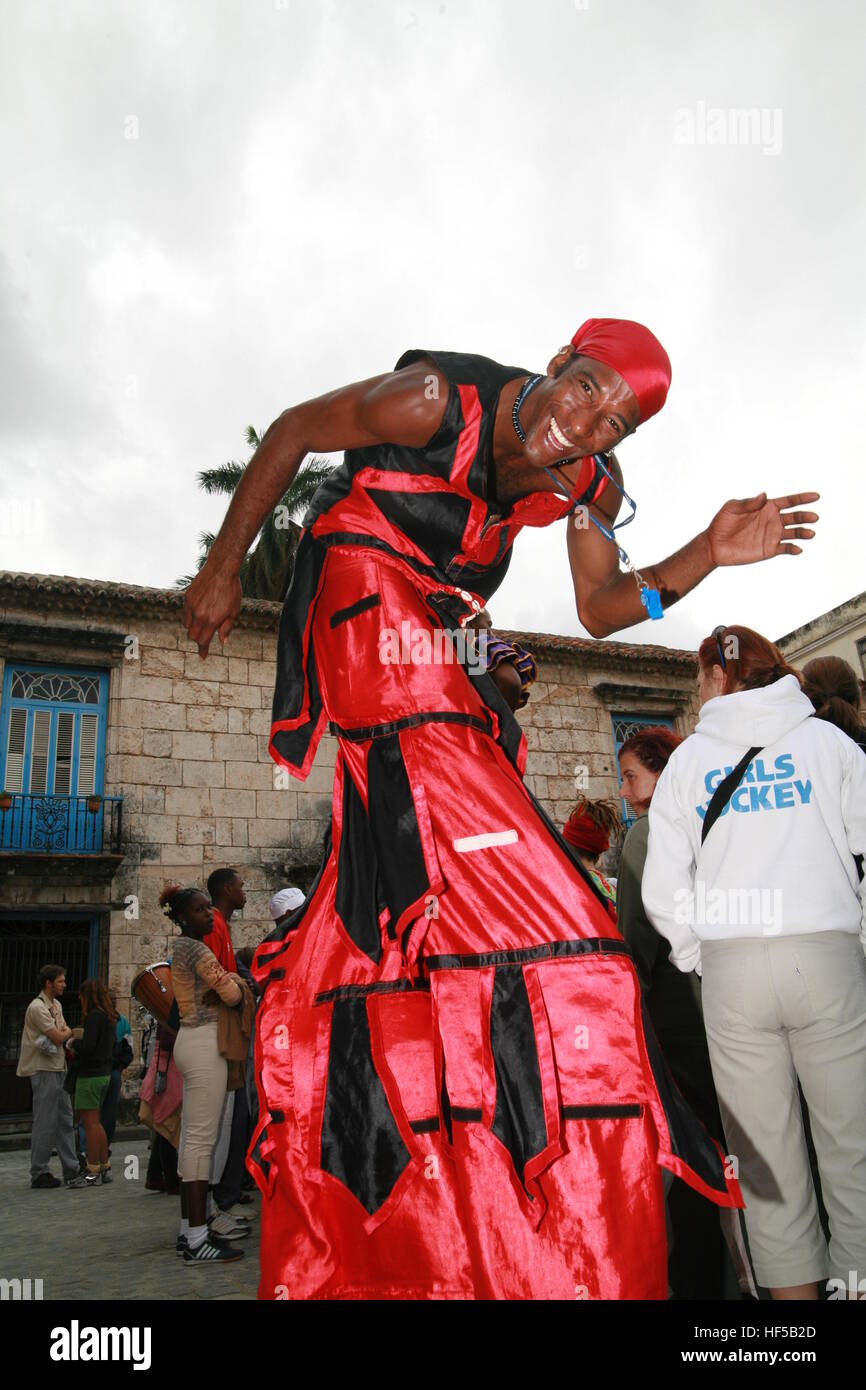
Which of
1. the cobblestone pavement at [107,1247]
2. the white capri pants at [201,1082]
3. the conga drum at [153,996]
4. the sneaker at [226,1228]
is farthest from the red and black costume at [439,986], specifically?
the conga drum at [153,996]

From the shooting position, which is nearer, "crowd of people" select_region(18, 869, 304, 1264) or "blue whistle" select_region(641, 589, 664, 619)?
"blue whistle" select_region(641, 589, 664, 619)

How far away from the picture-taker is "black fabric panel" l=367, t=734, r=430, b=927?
1.97 m

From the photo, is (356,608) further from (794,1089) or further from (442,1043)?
(794,1089)

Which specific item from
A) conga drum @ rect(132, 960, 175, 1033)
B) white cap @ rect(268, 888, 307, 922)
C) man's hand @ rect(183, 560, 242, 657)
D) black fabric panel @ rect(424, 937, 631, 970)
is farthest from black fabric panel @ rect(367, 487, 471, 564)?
conga drum @ rect(132, 960, 175, 1033)

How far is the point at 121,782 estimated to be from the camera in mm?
16797

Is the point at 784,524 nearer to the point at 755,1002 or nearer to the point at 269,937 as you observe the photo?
the point at 755,1002

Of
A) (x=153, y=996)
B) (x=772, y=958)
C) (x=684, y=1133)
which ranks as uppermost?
(x=153, y=996)

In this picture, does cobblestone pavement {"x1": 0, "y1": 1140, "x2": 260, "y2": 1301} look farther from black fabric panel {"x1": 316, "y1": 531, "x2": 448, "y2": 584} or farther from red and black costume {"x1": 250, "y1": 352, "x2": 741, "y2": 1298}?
black fabric panel {"x1": 316, "y1": 531, "x2": 448, "y2": 584}

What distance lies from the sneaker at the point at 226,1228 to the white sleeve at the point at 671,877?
3212 mm

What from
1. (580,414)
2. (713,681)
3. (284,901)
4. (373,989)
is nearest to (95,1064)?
(284,901)

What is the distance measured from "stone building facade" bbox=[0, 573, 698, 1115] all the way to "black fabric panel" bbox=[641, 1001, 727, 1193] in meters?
14.6

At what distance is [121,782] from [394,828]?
617 inches

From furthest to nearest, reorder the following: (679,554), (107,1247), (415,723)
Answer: (107,1247) → (679,554) → (415,723)
